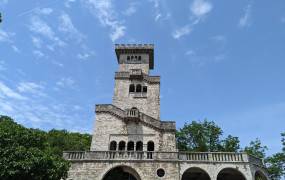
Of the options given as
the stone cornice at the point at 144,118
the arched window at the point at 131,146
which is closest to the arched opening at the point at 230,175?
the stone cornice at the point at 144,118

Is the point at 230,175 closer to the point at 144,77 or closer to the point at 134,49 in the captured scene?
the point at 144,77

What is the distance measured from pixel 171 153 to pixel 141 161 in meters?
2.98

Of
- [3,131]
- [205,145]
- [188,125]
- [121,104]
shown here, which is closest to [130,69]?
[121,104]

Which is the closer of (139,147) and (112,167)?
(112,167)

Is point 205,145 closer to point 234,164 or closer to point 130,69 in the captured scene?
point 234,164

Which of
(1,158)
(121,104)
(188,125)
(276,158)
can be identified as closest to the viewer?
(1,158)

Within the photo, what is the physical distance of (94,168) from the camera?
2395 centimetres

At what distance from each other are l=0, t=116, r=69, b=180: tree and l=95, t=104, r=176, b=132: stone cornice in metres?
11.3

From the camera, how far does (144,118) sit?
1185 inches

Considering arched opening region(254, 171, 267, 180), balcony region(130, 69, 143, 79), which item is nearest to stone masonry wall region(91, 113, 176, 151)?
balcony region(130, 69, 143, 79)

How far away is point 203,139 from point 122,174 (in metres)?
14.1

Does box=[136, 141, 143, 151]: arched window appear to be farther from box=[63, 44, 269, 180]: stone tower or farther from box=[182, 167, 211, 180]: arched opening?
box=[182, 167, 211, 180]: arched opening

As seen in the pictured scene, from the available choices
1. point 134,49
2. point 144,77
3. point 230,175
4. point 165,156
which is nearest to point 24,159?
point 165,156

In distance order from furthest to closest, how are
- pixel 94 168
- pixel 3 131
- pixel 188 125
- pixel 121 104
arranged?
pixel 188 125 → pixel 121 104 → pixel 94 168 → pixel 3 131
